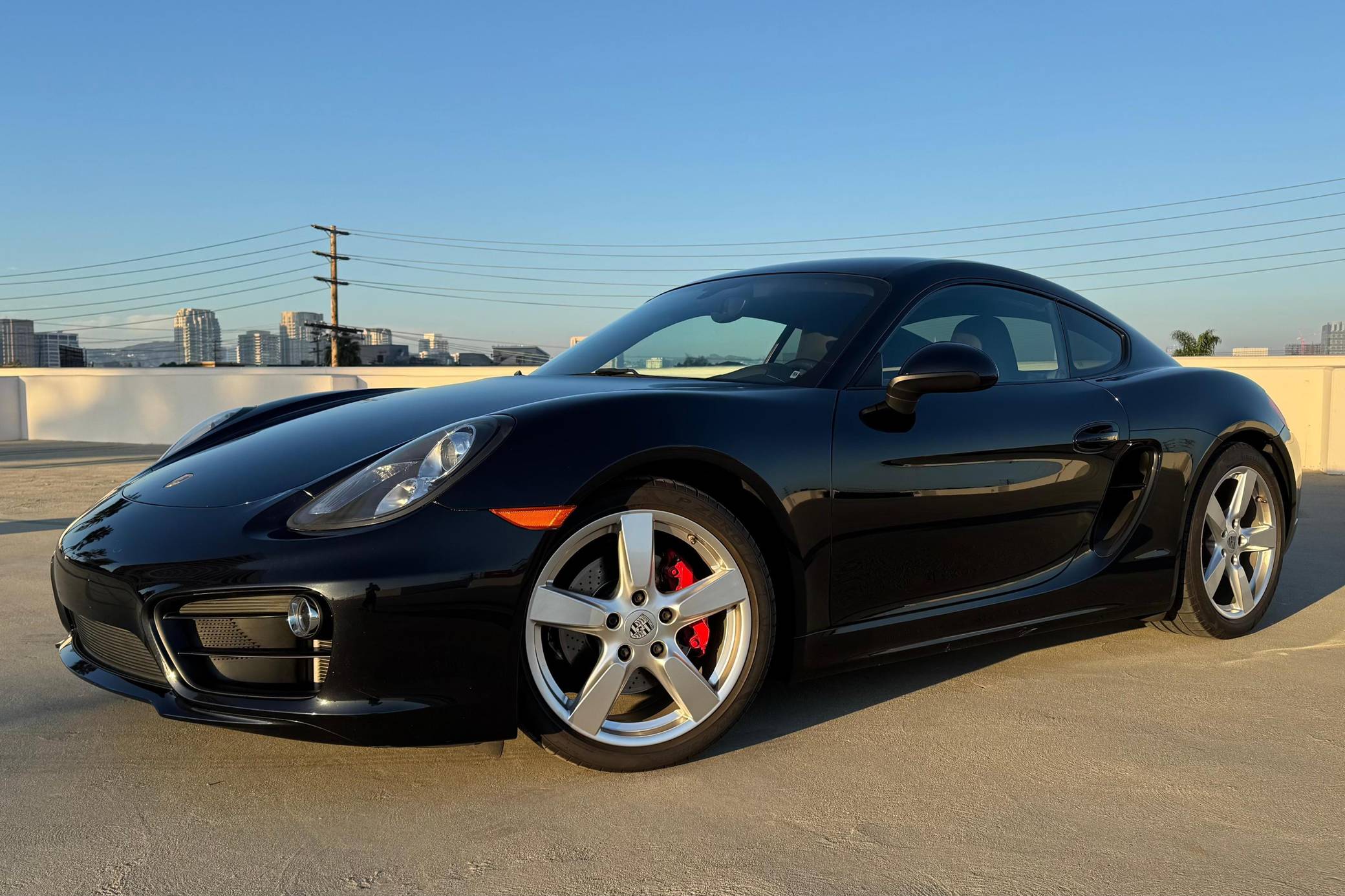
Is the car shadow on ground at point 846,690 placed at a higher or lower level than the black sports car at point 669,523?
lower

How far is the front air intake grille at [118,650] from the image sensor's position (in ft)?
7.91

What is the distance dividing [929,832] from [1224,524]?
2325 mm

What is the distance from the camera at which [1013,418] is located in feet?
10.7

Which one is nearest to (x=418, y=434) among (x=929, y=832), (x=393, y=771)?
(x=393, y=771)

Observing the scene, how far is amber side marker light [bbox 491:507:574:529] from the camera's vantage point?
2.38 metres

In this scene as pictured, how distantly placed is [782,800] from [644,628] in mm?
496

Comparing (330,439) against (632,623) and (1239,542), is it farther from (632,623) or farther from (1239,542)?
(1239,542)

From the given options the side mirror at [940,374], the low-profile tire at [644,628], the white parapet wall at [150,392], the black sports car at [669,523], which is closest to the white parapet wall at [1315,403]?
the white parapet wall at [150,392]

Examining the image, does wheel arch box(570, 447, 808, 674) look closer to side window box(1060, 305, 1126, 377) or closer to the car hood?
the car hood

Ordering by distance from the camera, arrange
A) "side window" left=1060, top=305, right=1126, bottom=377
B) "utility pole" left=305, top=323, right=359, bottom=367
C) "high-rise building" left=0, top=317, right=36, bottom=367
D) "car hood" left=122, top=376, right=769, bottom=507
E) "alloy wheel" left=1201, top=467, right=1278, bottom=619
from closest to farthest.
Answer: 1. "car hood" left=122, top=376, right=769, bottom=507
2. "side window" left=1060, top=305, right=1126, bottom=377
3. "alloy wheel" left=1201, top=467, right=1278, bottom=619
4. "utility pole" left=305, top=323, right=359, bottom=367
5. "high-rise building" left=0, top=317, right=36, bottom=367

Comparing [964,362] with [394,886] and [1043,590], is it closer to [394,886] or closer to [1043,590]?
[1043,590]

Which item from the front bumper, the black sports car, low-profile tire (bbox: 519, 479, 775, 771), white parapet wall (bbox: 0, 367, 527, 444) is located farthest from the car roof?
white parapet wall (bbox: 0, 367, 527, 444)

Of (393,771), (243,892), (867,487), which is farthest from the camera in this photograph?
(867,487)

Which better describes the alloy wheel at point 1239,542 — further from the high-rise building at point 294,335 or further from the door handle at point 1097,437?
the high-rise building at point 294,335
